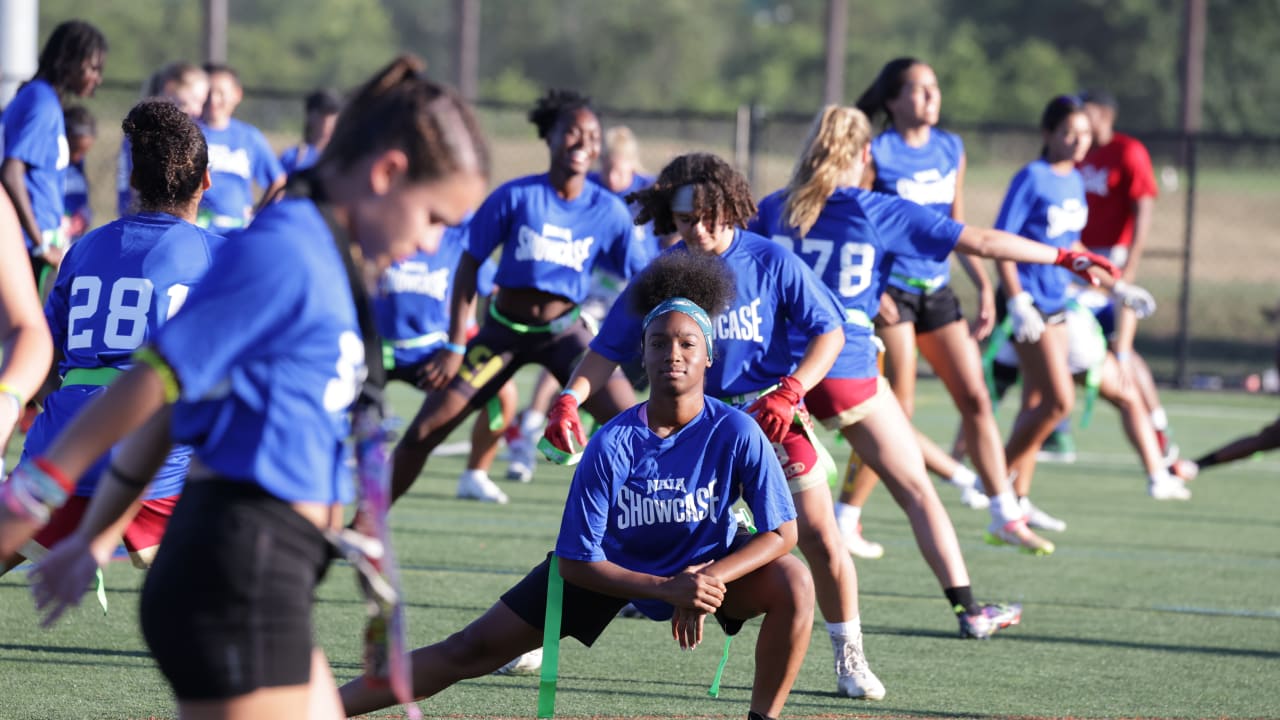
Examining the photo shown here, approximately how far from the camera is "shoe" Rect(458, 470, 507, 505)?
980 centimetres

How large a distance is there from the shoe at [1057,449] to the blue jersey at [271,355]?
10.2 meters

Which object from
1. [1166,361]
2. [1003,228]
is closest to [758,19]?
[1166,361]

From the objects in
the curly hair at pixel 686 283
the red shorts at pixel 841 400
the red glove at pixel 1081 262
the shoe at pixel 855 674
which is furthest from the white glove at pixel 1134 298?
the curly hair at pixel 686 283

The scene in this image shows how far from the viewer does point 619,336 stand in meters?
5.50

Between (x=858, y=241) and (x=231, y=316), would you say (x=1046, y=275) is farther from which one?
(x=231, y=316)

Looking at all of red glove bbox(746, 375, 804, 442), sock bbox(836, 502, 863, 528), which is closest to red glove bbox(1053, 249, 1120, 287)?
red glove bbox(746, 375, 804, 442)

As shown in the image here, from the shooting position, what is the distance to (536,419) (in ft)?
36.9

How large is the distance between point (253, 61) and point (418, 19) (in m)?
20.6

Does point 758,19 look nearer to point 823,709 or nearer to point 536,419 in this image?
point 536,419

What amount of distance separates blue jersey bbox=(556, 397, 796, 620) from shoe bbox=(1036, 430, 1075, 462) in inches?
328

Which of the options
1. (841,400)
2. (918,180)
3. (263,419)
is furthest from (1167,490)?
(263,419)

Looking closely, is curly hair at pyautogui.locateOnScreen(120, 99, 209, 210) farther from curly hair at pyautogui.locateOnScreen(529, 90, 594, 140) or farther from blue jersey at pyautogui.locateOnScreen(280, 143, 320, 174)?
blue jersey at pyautogui.locateOnScreen(280, 143, 320, 174)

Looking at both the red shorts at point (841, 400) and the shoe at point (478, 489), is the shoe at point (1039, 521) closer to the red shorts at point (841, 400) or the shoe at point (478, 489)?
the shoe at point (478, 489)

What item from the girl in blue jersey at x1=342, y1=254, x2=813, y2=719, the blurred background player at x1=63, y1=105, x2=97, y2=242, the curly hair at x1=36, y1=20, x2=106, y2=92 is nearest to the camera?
the girl in blue jersey at x1=342, y1=254, x2=813, y2=719
